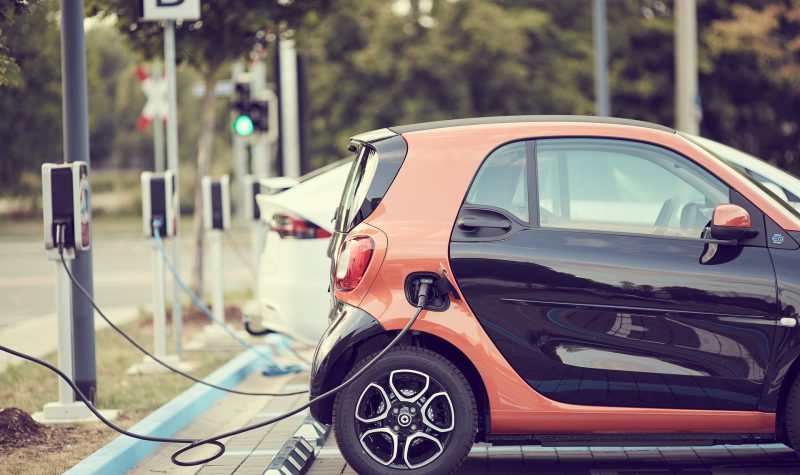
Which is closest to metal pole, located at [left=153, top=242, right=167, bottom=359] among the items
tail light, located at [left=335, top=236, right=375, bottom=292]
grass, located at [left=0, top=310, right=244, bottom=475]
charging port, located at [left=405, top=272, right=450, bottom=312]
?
grass, located at [left=0, top=310, right=244, bottom=475]

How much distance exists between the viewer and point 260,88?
17.8 m

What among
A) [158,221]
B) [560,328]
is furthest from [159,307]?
[560,328]

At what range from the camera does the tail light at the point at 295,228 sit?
8445 mm

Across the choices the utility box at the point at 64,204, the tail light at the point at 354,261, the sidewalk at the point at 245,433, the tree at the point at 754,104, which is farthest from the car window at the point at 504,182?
the tree at the point at 754,104

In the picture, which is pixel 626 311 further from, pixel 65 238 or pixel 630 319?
pixel 65 238

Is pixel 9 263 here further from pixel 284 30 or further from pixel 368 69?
pixel 284 30

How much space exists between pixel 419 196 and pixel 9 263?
62.6 feet

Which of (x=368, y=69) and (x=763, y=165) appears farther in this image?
(x=368, y=69)

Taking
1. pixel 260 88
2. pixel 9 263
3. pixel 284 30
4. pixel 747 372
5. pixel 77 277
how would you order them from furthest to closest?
pixel 9 263, pixel 260 88, pixel 284 30, pixel 77 277, pixel 747 372

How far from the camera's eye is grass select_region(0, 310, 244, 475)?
6.42 m

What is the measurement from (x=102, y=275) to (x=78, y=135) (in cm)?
1269

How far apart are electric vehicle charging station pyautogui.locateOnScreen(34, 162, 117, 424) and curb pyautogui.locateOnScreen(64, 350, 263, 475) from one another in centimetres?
43

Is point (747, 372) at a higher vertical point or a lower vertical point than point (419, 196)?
lower

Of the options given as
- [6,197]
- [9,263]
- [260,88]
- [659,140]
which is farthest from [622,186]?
[6,197]
